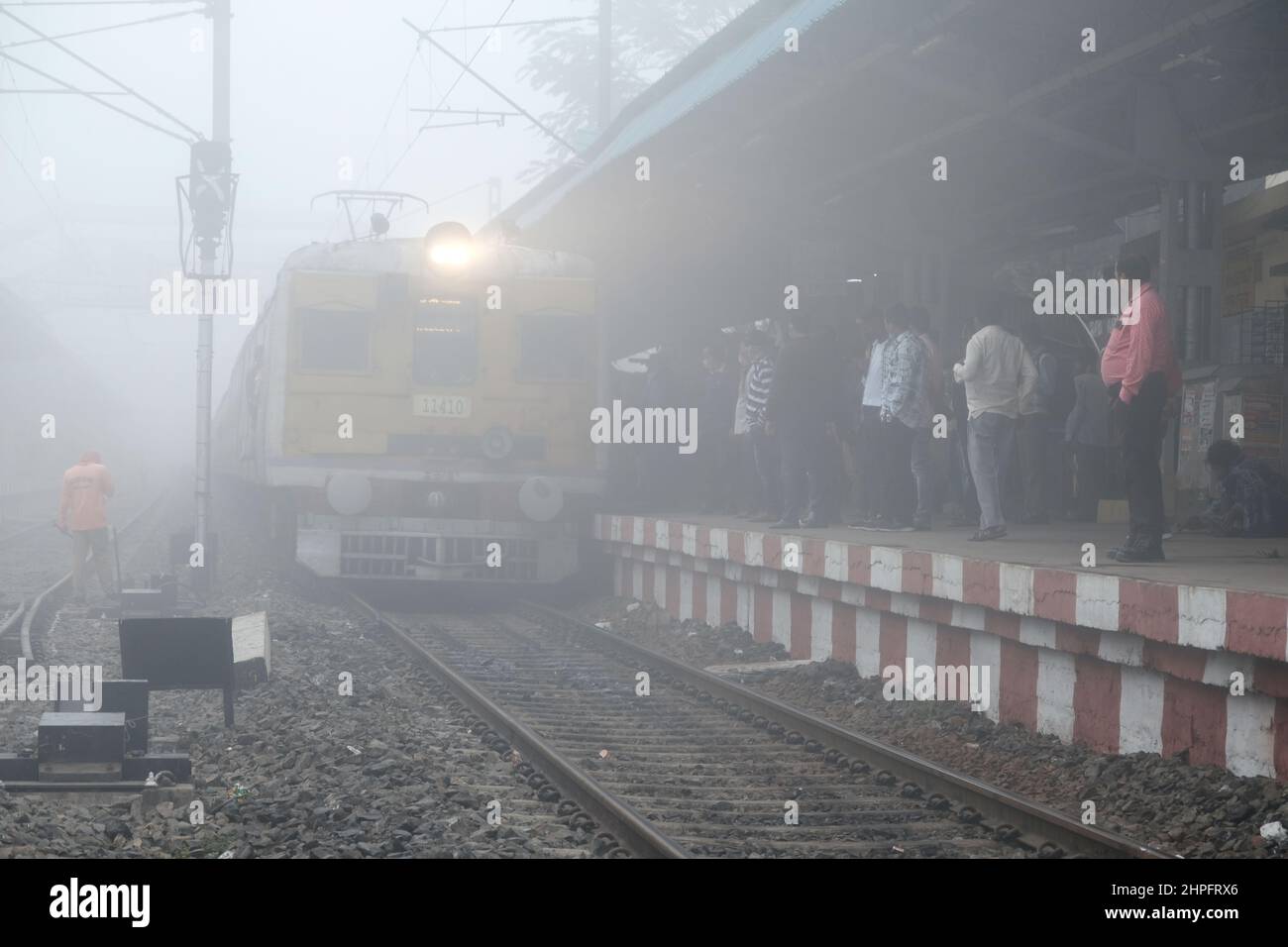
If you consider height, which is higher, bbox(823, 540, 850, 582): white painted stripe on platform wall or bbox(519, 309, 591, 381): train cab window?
bbox(519, 309, 591, 381): train cab window

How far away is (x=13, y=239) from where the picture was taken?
4472 centimetres

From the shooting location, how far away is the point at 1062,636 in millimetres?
7062

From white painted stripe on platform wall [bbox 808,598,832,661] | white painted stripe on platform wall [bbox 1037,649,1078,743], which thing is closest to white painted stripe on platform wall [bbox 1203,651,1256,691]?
white painted stripe on platform wall [bbox 1037,649,1078,743]

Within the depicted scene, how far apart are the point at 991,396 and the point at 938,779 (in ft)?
11.2

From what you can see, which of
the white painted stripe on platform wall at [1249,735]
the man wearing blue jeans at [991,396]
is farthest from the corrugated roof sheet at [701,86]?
the white painted stripe on platform wall at [1249,735]

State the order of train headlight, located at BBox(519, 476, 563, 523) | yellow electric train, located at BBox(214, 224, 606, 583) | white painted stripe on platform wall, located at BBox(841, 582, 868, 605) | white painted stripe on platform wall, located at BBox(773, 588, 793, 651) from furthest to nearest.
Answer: train headlight, located at BBox(519, 476, 563, 523), yellow electric train, located at BBox(214, 224, 606, 583), white painted stripe on platform wall, located at BBox(773, 588, 793, 651), white painted stripe on platform wall, located at BBox(841, 582, 868, 605)

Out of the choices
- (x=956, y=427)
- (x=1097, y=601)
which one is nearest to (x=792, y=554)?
(x=956, y=427)

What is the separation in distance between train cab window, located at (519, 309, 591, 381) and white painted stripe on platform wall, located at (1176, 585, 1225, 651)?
9438 mm

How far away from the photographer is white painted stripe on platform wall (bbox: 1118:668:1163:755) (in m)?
6.48

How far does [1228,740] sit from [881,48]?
219 inches

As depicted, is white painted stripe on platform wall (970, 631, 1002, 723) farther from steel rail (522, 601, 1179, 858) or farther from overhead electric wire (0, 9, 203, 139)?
overhead electric wire (0, 9, 203, 139)

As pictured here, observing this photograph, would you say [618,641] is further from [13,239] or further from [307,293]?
[13,239]

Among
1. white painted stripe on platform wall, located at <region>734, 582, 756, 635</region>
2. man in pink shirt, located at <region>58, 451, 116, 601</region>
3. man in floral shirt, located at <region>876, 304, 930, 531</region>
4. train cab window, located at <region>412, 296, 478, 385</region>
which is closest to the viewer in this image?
man in floral shirt, located at <region>876, 304, 930, 531</region>

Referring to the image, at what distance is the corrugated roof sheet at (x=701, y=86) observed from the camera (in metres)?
10.3
